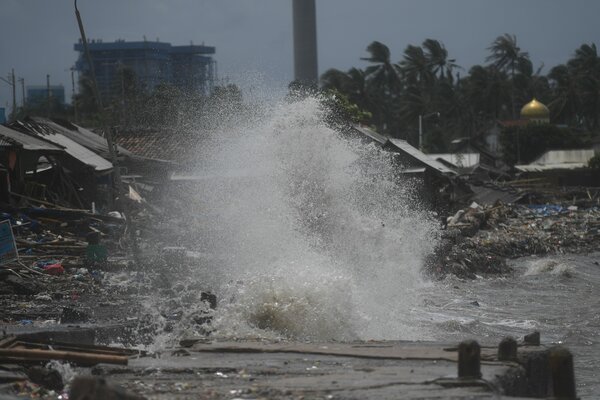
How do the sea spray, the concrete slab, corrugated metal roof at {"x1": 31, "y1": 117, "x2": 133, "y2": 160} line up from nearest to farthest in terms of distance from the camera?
the concrete slab < the sea spray < corrugated metal roof at {"x1": 31, "y1": 117, "x2": 133, "y2": 160}

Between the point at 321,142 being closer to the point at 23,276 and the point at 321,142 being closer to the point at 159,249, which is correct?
the point at 159,249

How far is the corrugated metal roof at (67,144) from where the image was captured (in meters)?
29.4

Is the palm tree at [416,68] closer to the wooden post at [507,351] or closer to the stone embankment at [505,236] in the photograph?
the stone embankment at [505,236]

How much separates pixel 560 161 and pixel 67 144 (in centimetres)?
4545

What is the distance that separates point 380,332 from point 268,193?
900 centimetres

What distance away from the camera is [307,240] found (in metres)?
20.6

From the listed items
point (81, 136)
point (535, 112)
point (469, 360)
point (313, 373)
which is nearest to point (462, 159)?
point (535, 112)

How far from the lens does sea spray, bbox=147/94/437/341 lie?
12.6 metres

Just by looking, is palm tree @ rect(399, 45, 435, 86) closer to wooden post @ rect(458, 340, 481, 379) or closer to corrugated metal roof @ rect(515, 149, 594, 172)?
corrugated metal roof @ rect(515, 149, 594, 172)

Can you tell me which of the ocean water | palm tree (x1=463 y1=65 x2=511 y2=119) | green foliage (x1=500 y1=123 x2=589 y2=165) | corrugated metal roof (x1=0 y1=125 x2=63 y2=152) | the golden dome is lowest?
the ocean water

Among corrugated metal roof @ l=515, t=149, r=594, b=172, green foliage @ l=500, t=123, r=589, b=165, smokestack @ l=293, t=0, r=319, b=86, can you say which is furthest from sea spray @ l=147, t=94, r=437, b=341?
smokestack @ l=293, t=0, r=319, b=86

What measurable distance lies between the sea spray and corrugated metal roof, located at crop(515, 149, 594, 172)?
126 feet

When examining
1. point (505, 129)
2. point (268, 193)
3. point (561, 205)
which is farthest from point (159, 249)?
point (505, 129)

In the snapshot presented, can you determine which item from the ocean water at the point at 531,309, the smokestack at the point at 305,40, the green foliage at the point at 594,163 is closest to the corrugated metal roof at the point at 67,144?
the ocean water at the point at 531,309
